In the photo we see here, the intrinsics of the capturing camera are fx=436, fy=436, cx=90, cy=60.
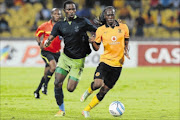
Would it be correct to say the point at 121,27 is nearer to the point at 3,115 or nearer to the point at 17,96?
the point at 3,115

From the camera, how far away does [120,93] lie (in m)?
13.6

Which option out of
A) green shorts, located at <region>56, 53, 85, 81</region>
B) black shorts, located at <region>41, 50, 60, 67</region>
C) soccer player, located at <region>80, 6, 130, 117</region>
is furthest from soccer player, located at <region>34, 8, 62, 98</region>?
soccer player, located at <region>80, 6, 130, 117</region>

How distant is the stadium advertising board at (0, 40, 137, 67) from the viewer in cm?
2223

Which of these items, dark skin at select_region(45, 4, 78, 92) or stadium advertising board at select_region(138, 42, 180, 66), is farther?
stadium advertising board at select_region(138, 42, 180, 66)

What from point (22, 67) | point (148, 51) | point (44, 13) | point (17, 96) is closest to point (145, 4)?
point (148, 51)

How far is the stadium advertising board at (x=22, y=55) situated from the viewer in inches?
875

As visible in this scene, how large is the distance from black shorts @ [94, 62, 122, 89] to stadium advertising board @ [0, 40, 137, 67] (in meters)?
13.1

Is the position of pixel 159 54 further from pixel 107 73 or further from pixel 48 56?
pixel 107 73

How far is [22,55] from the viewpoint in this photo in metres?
22.3

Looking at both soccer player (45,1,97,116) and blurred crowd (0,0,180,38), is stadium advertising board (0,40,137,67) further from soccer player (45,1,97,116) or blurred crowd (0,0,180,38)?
soccer player (45,1,97,116)

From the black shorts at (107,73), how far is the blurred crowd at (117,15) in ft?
47.9

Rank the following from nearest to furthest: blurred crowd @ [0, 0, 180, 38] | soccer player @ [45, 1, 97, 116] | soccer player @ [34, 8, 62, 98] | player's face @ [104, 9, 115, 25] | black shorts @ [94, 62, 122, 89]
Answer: player's face @ [104, 9, 115, 25] < black shorts @ [94, 62, 122, 89] < soccer player @ [45, 1, 97, 116] < soccer player @ [34, 8, 62, 98] < blurred crowd @ [0, 0, 180, 38]

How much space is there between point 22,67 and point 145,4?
8.13m

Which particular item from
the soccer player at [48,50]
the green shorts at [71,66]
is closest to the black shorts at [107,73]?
the green shorts at [71,66]
